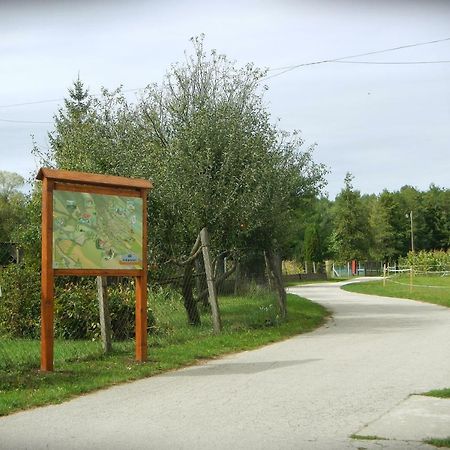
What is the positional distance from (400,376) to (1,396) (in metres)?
4.90

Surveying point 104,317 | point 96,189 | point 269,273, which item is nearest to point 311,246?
point 269,273

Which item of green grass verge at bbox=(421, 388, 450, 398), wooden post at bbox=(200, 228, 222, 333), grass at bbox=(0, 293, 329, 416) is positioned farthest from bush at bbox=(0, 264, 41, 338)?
green grass verge at bbox=(421, 388, 450, 398)

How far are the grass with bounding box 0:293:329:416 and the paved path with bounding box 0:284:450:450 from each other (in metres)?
0.35

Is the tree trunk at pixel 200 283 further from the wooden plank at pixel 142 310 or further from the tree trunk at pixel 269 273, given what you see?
the wooden plank at pixel 142 310

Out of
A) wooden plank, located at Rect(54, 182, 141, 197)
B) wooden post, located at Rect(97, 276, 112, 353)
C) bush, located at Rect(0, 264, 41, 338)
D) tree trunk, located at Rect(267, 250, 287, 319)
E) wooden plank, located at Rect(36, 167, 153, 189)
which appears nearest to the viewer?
wooden plank, located at Rect(36, 167, 153, 189)

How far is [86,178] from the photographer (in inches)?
411

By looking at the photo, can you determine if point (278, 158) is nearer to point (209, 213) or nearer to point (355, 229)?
point (209, 213)

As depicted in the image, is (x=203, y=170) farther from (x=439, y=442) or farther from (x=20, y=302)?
(x=439, y=442)

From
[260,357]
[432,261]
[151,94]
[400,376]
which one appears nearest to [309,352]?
[260,357]

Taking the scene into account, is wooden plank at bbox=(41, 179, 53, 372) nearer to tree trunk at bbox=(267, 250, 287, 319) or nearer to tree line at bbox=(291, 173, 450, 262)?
tree trunk at bbox=(267, 250, 287, 319)

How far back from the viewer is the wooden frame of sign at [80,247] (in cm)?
992

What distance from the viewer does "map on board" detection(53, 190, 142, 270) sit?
10234 mm

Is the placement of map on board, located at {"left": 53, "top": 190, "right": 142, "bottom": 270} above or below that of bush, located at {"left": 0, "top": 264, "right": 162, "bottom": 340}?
above

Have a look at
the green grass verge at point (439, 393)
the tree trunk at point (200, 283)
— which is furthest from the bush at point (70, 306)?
the green grass verge at point (439, 393)
